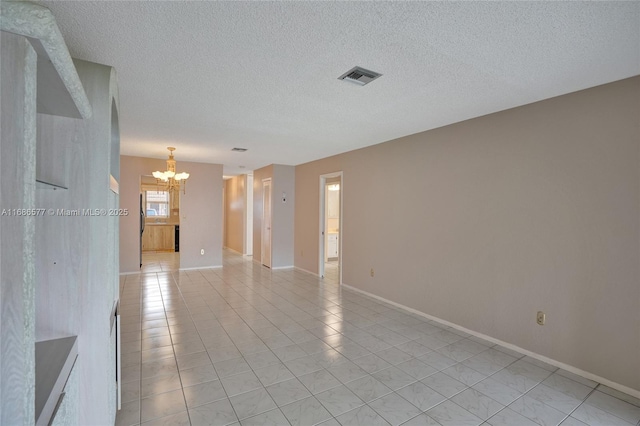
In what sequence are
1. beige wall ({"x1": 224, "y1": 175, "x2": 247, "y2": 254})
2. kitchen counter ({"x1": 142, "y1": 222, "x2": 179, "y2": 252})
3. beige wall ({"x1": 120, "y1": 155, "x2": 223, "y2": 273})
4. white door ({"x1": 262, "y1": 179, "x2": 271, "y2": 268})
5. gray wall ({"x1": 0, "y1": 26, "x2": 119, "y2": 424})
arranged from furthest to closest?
kitchen counter ({"x1": 142, "y1": 222, "x2": 179, "y2": 252}), beige wall ({"x1": 224, "y1": 175, "x2": 247, "y2": 254}), white door ({"x1": 262, "y1": 179, "x2": 271, "y2": 268}), beige wall ({"x1": 120, "y1": 155, "x2": 223, "y2": 273}), gray wall ({"x1": 0, "y1": 26, "x2": 119, "y2": 424})

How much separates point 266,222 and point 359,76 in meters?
5.58

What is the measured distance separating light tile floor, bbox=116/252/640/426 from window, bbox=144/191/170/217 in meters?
7.26

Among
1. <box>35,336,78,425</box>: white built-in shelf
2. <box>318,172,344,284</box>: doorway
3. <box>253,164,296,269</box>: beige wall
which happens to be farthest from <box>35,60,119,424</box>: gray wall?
<box>253,164,296,269</box>: beige wall

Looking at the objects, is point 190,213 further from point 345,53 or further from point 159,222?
point 345,53

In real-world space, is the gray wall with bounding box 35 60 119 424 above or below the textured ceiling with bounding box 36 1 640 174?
below

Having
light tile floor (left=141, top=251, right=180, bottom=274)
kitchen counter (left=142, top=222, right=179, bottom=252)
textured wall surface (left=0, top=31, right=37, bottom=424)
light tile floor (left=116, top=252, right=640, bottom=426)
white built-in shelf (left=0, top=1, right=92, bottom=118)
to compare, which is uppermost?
white built-in shelf (left=0, top=1, right=92, bottom=118)

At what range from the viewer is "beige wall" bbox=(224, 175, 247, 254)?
30.6ft

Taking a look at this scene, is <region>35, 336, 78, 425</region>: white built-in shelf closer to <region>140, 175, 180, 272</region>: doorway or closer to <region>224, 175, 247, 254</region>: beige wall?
<region>224, 175, 247, 254</region>: beige wall

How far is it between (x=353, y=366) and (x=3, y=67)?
9.38 feet

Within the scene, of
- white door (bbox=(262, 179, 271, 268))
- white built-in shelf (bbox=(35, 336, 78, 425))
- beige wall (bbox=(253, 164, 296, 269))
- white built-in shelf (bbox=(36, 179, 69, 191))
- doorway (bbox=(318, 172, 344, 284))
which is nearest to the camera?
white built-in shelf (bbox=(35, 336, 78, 425))

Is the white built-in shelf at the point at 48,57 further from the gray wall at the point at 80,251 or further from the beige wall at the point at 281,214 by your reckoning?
the beige wall at the point at 281,214

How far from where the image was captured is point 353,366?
8.98 ft

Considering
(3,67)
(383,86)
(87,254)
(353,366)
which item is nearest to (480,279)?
(353,366)

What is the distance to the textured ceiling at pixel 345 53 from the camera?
1.66m
